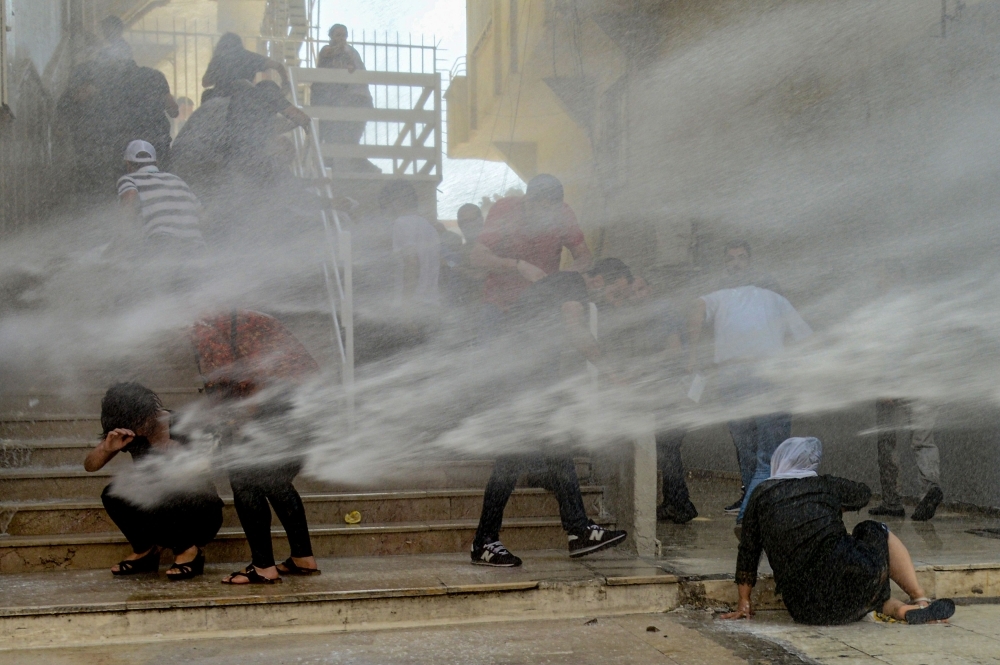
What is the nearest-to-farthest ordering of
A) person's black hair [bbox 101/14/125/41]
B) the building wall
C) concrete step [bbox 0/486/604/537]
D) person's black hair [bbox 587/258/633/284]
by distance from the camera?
concrete step [bbox 0/486/604/537] < person's black hair [bbox 587/258/633/284] < the building wall < person's black hair [bbox 101/14/125/41]

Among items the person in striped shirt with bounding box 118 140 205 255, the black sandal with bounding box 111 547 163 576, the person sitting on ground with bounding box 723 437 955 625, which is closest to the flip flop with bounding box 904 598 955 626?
the person sitting on ground with bounding box 723 437 955 625

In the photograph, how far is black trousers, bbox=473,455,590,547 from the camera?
5.75m

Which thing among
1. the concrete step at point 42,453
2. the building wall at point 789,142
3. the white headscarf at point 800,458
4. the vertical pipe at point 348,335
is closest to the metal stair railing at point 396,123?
the building wall at point 789,142

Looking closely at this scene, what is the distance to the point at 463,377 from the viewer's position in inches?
293

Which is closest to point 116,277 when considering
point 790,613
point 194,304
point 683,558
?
point 194,304

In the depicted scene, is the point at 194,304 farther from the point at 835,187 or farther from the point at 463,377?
the point at 835,187

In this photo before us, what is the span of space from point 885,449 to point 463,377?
10.2 feet

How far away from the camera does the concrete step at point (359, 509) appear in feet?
19.2

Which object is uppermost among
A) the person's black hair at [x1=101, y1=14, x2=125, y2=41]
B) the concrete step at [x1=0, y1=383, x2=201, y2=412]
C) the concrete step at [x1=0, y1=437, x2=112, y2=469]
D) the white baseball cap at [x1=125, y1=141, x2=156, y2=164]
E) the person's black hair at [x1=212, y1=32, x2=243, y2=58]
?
the person's black hair at [x1=101, y1=14, x2=125, y2=41]

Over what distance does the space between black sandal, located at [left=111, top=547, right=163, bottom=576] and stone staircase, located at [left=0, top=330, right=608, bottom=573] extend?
27cm

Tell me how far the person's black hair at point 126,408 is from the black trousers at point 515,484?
179 centimetres

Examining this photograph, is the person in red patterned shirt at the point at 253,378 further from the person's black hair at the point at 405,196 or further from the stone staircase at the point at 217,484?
the person's black hair at the point at 405,196

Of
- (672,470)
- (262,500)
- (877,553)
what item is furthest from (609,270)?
(262,500)

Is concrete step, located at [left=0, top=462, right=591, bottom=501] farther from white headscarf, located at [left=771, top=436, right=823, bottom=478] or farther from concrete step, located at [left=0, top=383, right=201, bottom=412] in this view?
white headscarf, located at [left=771, top=436, right=823, bottom=478]
